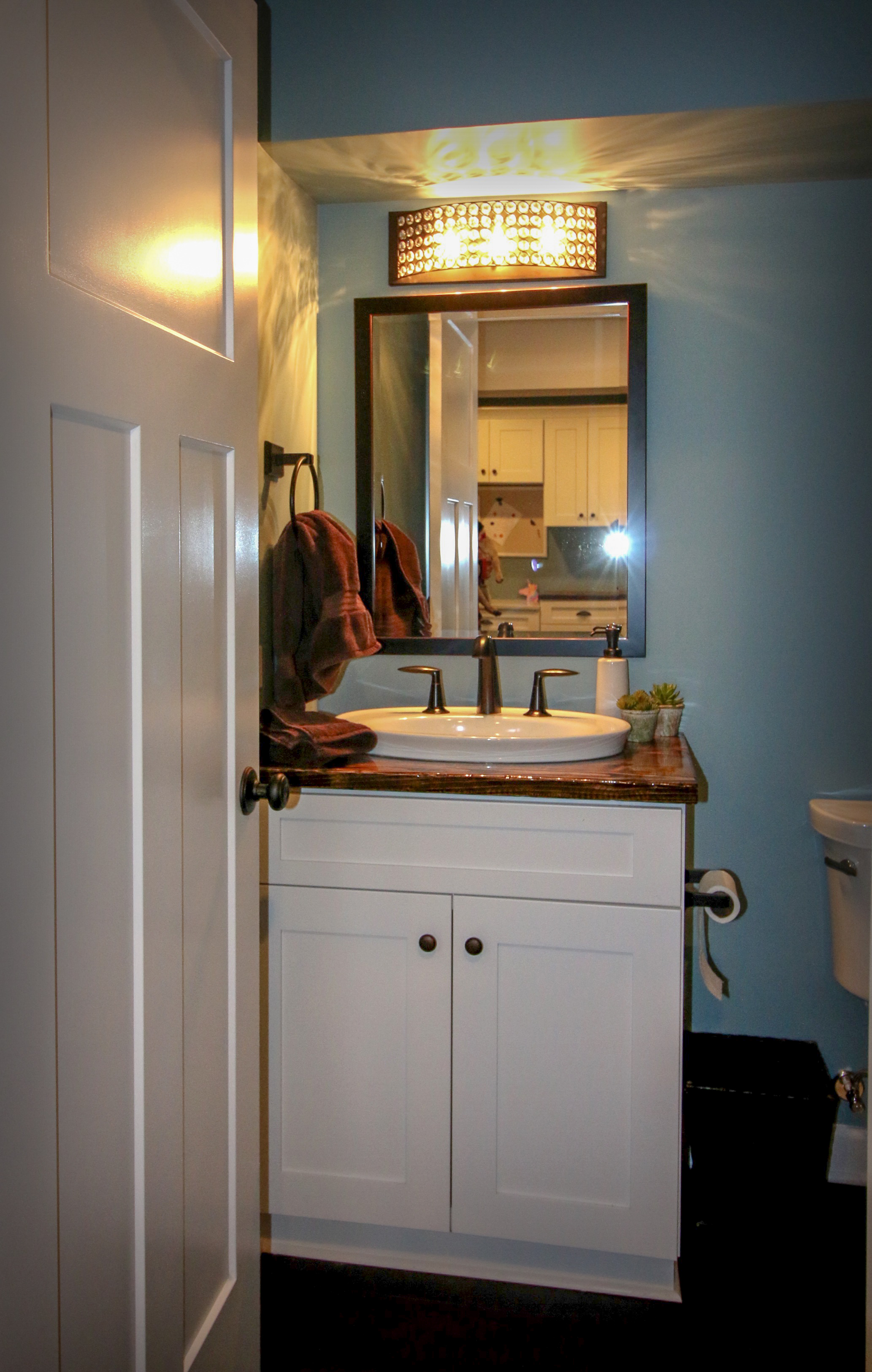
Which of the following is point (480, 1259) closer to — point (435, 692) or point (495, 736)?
point (495, 736)

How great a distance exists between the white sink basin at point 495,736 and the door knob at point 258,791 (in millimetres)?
483

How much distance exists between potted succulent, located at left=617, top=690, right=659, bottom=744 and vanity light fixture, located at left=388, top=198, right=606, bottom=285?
91 cm

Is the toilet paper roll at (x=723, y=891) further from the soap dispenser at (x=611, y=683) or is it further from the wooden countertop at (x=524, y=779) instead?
the soap dispenser at (x=611, y=683)

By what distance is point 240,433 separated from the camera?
140cm

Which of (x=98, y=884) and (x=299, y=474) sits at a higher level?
(x=299, y=474)

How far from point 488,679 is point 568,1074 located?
0.79 metres

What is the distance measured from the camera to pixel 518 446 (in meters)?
2.29

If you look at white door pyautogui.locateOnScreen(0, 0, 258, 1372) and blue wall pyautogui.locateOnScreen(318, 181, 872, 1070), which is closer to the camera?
white door pyautogui.locateOnScreen(0, 0, 258, 1372)

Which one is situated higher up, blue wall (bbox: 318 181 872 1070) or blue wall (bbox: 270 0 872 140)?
blue wall (bbox: 270 0 872 140)

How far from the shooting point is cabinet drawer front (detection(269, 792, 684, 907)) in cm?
176

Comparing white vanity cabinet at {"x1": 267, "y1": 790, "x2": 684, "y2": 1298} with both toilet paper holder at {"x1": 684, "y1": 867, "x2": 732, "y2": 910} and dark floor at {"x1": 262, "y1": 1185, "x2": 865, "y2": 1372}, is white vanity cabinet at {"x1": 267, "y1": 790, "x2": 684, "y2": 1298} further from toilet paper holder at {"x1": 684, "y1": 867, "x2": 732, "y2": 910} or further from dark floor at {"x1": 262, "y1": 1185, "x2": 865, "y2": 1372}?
toilet paper holder at {"x1": 684, "y1": 867, "x2": 732, "y2": 910}

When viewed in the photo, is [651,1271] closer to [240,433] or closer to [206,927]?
[206,927]

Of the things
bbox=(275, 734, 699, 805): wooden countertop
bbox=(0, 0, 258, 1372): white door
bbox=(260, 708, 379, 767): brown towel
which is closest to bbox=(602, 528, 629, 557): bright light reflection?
bbox=(275, 734, 699, 805): wooden countertop

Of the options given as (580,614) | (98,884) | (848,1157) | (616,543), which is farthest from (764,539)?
(98,884)
